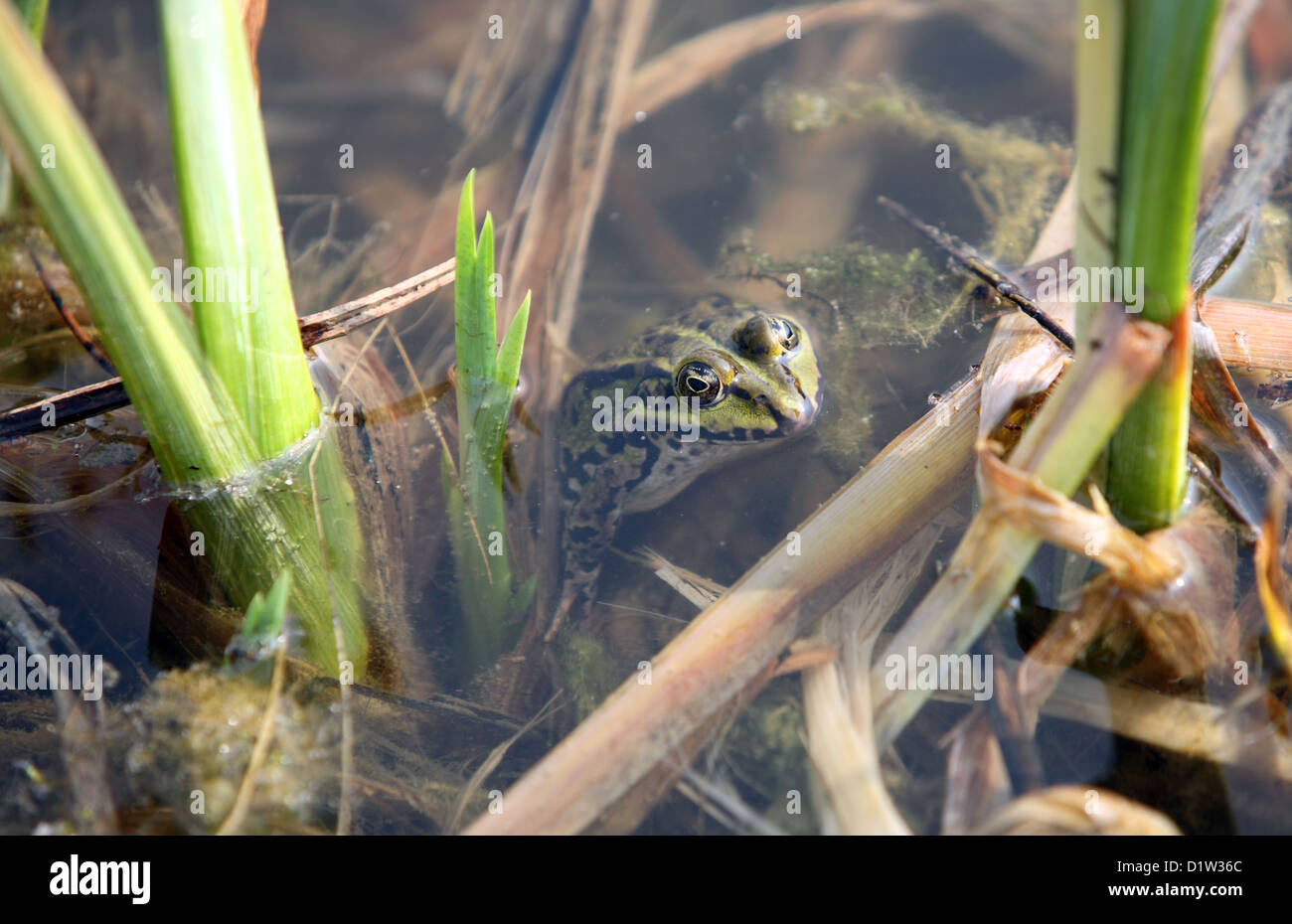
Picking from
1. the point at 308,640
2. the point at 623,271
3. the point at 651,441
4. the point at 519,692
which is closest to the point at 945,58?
the point at 623,271

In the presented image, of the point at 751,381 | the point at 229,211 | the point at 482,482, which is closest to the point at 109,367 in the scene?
the point at 229,211

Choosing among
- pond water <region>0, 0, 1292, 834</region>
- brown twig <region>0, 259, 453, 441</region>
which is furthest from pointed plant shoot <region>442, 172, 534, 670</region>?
brown twig <region>0, 259, 453, 441</region>

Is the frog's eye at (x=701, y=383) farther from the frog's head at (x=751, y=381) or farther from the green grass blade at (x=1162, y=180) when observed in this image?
the green grass blade at (x=1162, y=180)

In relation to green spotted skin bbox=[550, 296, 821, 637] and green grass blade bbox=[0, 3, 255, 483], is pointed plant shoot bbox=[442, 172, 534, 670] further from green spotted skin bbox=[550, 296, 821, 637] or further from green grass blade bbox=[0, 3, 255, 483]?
green grass blade bbox=[0, 3, 255, 483]

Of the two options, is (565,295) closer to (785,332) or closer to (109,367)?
(785,332)

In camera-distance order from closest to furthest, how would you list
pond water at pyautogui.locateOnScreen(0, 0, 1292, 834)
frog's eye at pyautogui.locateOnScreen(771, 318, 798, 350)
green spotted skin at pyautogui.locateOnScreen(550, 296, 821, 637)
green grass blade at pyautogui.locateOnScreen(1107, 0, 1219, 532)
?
green grass blade at pyautogui.locateOnScreen(1107, 0, 1219, 532) < pond water at pyautogui.locateOnScreen(0, 0, 1292, 834) < green spotted skin at pyautogui.locateOnScreen(550, 296, 821, 637) < frog's eye at pyautogui.locateOnScreen(771, 318, 798, 350)

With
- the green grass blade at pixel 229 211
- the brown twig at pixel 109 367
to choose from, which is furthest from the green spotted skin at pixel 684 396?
the green grass blade at pixel 229 211
